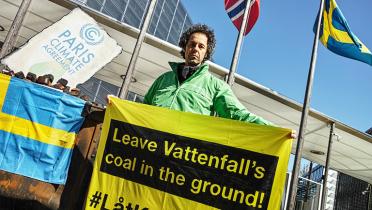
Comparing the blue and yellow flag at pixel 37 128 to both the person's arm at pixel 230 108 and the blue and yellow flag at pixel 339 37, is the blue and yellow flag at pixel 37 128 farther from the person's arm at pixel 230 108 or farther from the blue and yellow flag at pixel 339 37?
the blue and yellow flag at pixel 339 37

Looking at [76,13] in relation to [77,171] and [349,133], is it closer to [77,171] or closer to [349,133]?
[77,171]

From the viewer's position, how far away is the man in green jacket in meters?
2.76

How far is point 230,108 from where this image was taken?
274 cm

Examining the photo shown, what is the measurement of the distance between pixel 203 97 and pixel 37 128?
1.90 metres

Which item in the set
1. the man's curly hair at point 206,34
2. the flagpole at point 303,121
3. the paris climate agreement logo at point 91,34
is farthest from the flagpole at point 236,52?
the man's curly hair at point 206,34

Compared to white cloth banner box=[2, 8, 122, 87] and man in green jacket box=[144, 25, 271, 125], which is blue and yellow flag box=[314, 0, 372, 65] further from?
man in green jacket box=[144, 25, 271, 125]

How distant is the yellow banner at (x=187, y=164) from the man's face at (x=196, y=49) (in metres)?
0.46

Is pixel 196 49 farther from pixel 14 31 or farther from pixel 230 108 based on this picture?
pixel 14 31

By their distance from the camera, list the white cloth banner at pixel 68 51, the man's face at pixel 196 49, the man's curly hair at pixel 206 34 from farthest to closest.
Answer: the white cloth banner at pixel 68 51 → the man's curly hair at pixel 206 34 → the man's face at pixel 196 49

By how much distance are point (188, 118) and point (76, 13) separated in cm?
504

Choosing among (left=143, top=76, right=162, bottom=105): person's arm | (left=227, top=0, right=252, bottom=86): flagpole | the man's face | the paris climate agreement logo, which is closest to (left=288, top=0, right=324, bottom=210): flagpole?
Result: (left=227, top=0, right=252, bottom=86): flagpole

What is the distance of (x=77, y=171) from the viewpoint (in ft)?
11.5

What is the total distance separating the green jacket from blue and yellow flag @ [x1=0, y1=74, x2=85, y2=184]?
4.23ft

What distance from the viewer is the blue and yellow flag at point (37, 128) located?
139 inches
